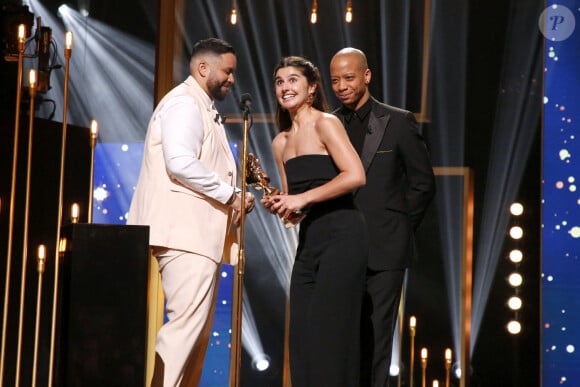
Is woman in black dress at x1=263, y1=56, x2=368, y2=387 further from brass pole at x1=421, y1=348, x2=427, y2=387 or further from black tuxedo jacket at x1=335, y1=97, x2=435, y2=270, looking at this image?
brass pole at x1=421, y1=348, x2=427, y2=387

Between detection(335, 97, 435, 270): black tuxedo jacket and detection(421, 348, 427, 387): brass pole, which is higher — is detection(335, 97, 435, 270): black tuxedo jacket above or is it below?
above

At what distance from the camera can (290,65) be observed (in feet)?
11.0

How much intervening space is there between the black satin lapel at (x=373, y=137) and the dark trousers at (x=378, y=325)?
17.5 inches

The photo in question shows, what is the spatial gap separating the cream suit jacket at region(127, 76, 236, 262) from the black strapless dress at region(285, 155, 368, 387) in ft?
1.63

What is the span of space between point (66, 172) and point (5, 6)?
1.10 meters

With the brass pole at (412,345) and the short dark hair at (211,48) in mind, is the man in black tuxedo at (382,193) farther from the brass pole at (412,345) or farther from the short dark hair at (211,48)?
the brass pole at (412,345)

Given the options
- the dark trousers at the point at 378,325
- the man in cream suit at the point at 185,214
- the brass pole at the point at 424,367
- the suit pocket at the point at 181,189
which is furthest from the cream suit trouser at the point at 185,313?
the brass pole at the point at 424,367

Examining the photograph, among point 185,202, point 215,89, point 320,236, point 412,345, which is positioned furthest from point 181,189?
point 412,345

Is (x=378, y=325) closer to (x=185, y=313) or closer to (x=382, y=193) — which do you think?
(x=382, y=193)

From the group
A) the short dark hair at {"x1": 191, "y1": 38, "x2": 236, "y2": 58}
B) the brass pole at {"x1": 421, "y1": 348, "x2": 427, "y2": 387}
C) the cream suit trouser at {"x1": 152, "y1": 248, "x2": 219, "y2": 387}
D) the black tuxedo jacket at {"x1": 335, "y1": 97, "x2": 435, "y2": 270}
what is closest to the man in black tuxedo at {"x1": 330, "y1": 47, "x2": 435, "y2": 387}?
the black tuxedo jacket at {"x1": 335, "y1": 97, "x2": 435, "y2": 270}

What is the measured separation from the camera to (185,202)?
3.66m

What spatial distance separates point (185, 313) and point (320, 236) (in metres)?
0.66

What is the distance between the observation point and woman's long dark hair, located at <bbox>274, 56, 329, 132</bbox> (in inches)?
132

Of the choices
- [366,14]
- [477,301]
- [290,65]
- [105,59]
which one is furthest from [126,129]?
[290,65]
